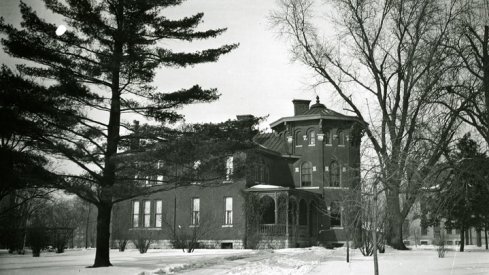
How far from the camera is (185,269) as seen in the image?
1556 centimetres

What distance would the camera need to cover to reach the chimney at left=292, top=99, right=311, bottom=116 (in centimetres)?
4256

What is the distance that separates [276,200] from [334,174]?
9.15 metres

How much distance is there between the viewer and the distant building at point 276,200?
33625 millimetres

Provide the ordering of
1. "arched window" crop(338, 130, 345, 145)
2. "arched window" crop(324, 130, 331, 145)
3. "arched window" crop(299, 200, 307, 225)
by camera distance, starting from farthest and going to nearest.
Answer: "arched window" crop(338, 130, 345, 145) < "arched window" crop(324, 130, 331, 145) < "arched window" crop(299, 200, 307, 225)

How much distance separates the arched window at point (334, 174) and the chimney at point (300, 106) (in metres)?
5.39

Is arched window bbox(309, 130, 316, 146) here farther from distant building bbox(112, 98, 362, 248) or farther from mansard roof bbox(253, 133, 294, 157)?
mansard roof bbox(253, 133, 294, 157)

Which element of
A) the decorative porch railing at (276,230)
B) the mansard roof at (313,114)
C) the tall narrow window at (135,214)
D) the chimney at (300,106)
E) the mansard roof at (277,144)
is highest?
the chimney at (300,106)

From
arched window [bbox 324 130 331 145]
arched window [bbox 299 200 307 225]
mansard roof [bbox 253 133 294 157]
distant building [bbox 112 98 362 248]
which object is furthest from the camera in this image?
mansard roof [bbox 253 133 294 157]

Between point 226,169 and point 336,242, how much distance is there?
23.0 metres

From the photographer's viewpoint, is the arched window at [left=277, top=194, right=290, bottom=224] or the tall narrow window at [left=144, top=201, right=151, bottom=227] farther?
the tall narrow window at [left=144, top=201, right=151, bottom=227]

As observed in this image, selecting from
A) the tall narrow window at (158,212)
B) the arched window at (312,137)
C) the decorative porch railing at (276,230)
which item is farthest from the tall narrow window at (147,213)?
the arched window at (312,137)

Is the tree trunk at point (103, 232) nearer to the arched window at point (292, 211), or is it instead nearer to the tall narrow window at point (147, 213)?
the arched window at point (292, 211)

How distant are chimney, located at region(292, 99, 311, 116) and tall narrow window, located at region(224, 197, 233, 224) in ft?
36.7

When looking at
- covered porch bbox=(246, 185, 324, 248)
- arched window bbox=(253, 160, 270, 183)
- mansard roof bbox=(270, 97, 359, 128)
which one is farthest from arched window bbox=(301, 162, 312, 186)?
mansard roof bbox=(270, 97, 359, 128)
